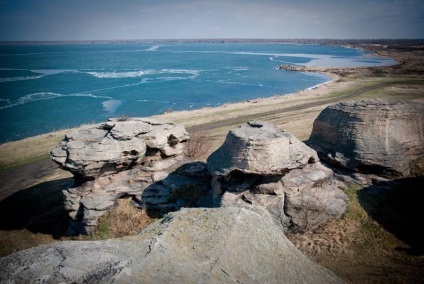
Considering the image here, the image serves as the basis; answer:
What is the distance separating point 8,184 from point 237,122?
91.9ft

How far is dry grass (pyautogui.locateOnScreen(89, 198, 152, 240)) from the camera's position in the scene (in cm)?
1648

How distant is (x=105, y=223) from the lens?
55.6 feet

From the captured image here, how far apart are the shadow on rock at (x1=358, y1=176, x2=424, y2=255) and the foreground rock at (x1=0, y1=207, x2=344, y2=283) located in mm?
9382

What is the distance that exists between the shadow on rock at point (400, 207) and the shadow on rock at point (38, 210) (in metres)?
18.9

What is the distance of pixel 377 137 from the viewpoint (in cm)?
1802

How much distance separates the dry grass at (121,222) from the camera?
649 inches

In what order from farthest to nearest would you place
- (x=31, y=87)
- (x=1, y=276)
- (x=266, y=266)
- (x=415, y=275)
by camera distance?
(x=31, y=87) → (x=415, y=275) → (x=266, y=266) → (x=1, y=276)

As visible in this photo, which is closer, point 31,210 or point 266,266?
point 266,266

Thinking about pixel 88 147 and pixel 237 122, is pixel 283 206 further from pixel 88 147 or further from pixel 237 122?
pixel 237 122

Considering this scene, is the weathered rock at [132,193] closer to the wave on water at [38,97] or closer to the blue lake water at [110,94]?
the blue lake water at [110,94]

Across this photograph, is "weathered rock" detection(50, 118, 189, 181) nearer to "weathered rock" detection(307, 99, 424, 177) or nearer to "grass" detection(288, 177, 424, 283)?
→ "grass" detection(288, 177, 424, 283)

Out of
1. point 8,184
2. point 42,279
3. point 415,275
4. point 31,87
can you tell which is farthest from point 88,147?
point 31,87

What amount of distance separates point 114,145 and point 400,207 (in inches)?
669

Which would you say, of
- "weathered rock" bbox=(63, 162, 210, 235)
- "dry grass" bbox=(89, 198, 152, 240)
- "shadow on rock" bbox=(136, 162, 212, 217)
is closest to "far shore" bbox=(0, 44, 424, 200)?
"shadow on rock" bbox=(136, 162, 212, 217)
